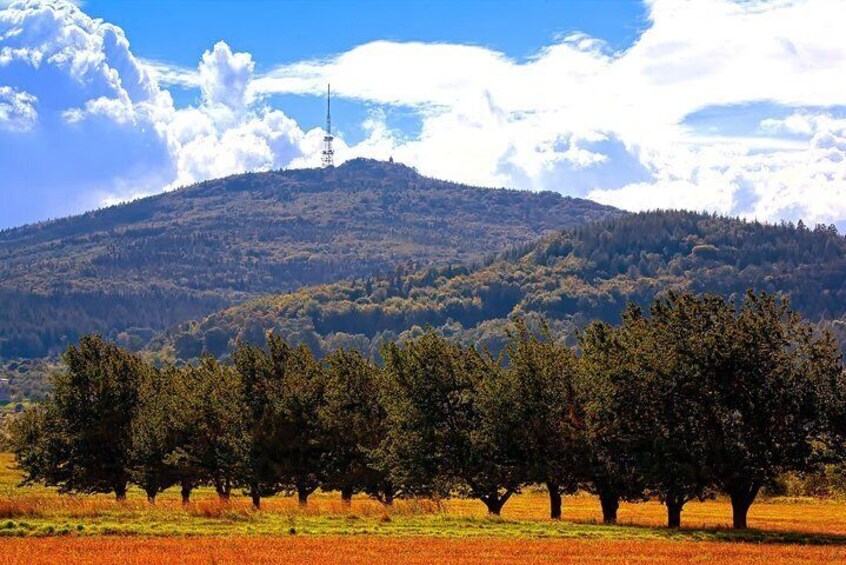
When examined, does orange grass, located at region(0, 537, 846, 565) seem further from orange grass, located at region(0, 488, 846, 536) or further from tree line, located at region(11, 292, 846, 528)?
tree line, located at region(11, 292, 846, 528)

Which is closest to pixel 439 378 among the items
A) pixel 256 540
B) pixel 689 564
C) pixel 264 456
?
pixel 264 456

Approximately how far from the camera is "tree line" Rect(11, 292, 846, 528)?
5488 centimetres

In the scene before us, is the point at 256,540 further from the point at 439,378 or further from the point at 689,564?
the point at 439,378

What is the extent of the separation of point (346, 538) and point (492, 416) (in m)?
19.4

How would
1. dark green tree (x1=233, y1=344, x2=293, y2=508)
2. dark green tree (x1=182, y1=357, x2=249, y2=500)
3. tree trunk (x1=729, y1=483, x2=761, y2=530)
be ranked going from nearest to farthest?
1. tree trunk (x1=729, y1=483, x2=761, y2=530)
2. dark green tree (x1=233, y1=344, x2=293, y2=508)
3. dark green tree (x1=182, y1=357, x2=249, y2=500)

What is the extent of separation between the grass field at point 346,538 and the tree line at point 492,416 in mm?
3717

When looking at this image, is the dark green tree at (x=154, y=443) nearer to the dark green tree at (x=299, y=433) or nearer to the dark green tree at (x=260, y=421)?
the dark green tree at (x=260, y=421)

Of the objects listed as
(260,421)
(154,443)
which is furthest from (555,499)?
(154,443)

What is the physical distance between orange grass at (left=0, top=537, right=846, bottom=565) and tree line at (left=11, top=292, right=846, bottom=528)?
9.84 metres

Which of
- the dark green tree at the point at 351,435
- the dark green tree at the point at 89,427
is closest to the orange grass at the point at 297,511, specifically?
the dark green tree at the point at 351,435

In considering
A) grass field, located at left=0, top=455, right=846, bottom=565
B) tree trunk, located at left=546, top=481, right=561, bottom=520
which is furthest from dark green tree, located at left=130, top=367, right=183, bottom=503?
tree trunk, located at left=546, top=481, right=561, bottom=520

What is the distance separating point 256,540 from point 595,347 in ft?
89.8

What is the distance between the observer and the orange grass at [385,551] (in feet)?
124

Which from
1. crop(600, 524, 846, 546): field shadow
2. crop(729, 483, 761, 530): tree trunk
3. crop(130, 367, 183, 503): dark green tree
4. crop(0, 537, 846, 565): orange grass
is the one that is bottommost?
crop(600, 524, 846, 546): field shadow
